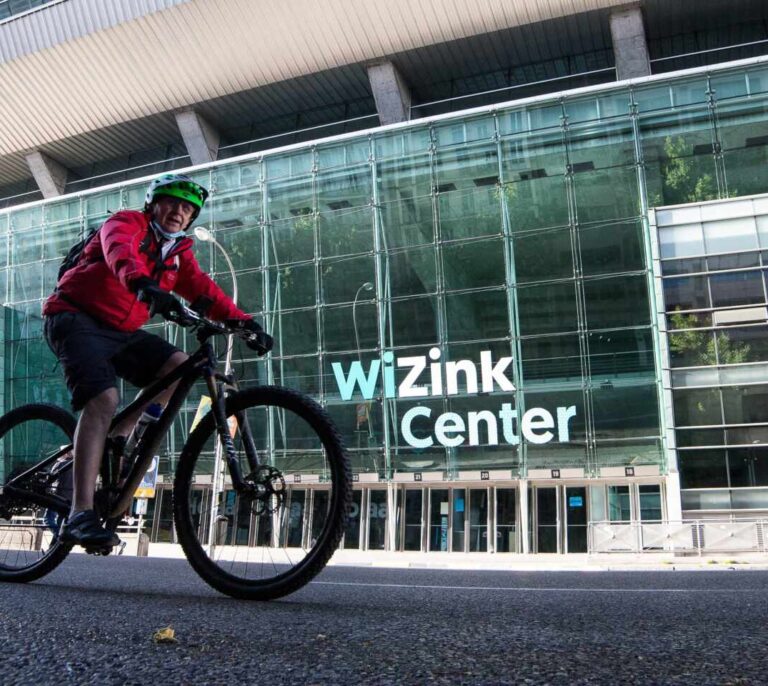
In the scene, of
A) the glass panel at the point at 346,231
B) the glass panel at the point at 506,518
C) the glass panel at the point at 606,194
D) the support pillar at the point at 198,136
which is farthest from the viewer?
the support pillar at the point at 198,136

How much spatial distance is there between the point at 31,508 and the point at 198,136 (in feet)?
106

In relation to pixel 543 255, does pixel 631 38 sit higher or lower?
higher

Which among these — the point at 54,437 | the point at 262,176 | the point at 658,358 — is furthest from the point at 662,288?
the point at 54,437

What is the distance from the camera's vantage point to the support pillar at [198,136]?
1326 inches

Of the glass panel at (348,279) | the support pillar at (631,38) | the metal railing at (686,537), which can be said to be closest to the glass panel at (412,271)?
the glass panel at (348,279)

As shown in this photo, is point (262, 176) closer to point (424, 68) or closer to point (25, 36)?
point (424, 68)

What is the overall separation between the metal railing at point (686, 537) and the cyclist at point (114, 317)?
18823mm

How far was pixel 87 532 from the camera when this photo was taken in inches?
119

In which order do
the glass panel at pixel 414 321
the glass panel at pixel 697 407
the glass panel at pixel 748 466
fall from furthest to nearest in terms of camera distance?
the glass panel at pixel 414 321, the glass panel at pixel 697 407, the glass panel at pixel 748 466

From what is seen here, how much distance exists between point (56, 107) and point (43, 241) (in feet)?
18.7

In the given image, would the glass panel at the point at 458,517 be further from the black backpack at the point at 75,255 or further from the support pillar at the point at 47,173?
the support pillar at the point at 47,173

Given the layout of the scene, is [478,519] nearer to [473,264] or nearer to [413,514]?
[413,514]

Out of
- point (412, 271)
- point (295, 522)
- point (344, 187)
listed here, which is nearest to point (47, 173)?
point (344, 187)

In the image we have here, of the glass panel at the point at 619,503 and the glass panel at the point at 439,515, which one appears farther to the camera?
the glass panel at the point at 439,515
